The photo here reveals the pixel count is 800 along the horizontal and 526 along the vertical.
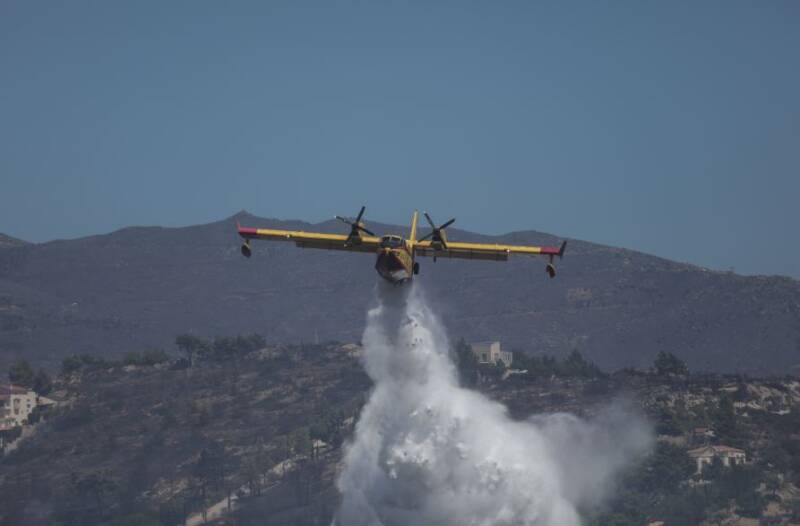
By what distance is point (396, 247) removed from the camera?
83.7 m

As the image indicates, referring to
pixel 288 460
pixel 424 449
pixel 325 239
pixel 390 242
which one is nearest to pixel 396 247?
pixel 390 242

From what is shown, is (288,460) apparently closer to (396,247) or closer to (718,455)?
(718,455)

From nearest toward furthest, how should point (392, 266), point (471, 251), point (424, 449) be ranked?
point (392, 266), point (471, 251), point (424, 449)

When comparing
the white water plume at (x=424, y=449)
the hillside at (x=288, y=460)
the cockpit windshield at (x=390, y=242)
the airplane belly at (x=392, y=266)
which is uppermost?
the cockpit windshield at (x=390, y=242)

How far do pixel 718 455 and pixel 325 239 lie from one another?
79.0 meters

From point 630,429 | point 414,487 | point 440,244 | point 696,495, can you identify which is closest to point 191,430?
point 630,429

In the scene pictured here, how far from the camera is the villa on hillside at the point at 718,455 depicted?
503ft

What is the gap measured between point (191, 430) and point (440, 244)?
4110 inches

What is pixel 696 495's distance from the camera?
478 ft

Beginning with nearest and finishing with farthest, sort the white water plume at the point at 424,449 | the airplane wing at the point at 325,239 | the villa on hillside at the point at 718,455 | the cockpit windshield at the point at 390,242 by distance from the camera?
the cockpit windshield at the point at 390,242 → the airplane wing at the point at 325,239 → the white water plume at the point at 424,449 → the villa on hillside at the point at 718,455

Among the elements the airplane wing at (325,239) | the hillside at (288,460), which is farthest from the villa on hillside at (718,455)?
the airplane wing at (325,239)

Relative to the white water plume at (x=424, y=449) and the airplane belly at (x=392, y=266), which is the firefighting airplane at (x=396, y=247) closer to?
the airplane belly at (x=392, y=266)

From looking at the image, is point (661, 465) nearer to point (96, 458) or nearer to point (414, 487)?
point (414, 487)

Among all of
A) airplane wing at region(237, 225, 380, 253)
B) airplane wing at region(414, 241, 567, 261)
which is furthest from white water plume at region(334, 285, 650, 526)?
airplane wing at region(237, 225, 380, 253)
